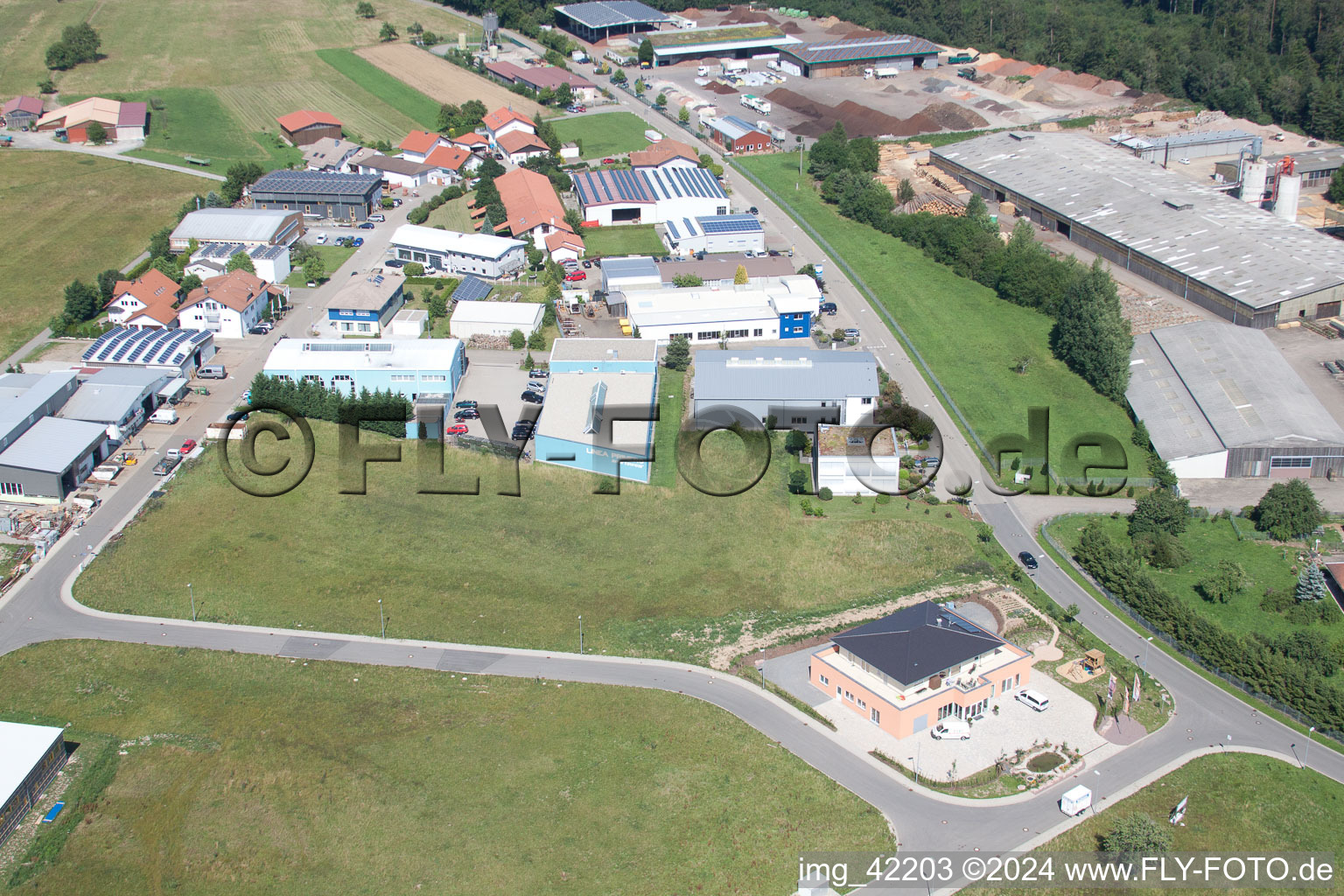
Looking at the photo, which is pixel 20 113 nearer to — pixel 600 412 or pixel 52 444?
pixel 52 444

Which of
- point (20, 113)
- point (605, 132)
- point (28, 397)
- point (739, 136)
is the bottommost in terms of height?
point (28, 397)

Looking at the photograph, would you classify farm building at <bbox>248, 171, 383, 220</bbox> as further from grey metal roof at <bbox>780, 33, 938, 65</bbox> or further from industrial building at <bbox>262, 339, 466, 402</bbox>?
grey metal roof at <bbox>780, 33, 938, 65</bbox>

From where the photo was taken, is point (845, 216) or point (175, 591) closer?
point (175, 591)

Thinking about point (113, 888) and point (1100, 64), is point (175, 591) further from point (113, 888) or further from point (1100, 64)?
point (1100, 64)

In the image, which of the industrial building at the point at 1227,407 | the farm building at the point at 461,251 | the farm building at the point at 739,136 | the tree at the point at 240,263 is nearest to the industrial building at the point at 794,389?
the industrial building at the point at 1227,407

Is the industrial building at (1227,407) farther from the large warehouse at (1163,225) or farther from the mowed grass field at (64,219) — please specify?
the mowed grass field at (64,219)

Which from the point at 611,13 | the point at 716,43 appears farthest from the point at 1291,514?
the point at 611,13

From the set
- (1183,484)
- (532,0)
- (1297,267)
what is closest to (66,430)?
(1183,484)
